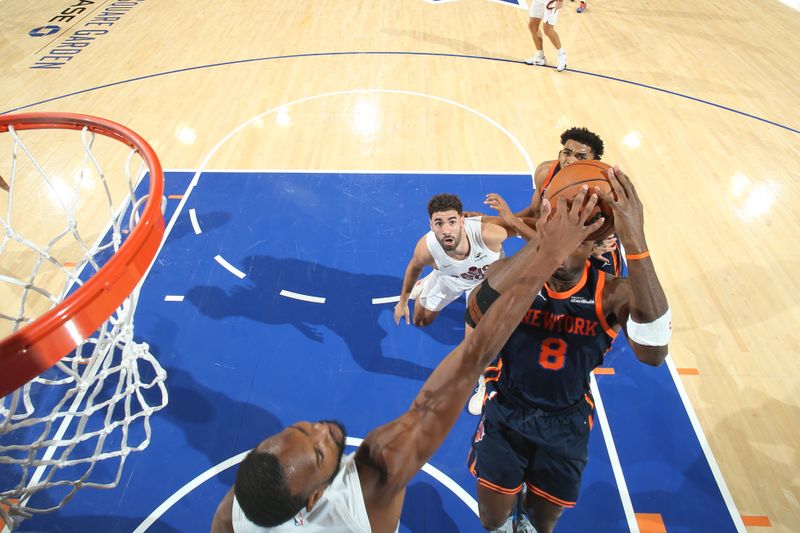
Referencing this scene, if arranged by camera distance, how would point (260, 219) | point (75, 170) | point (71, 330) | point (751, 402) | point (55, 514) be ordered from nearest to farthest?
point (71, 330) < point (55, 514) < point (751, 402) < point (260, 219) < point (75, 170)

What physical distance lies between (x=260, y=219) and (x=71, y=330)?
373 cm

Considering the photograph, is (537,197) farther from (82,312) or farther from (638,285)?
(82,312)

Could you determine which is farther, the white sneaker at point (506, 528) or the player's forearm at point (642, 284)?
the white sneaker at point (506, 528)

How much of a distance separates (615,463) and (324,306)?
8.66ft

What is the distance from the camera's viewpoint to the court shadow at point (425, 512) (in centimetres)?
339

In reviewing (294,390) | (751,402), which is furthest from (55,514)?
(751,402)

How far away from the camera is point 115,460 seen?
12.3 ft

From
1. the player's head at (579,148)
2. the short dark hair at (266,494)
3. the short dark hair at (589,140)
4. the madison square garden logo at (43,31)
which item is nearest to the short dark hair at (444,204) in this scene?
the player's head at (579,148)

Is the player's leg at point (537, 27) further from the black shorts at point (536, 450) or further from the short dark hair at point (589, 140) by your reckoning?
the black shorts at point (536, 450)

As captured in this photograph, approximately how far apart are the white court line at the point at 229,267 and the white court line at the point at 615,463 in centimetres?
328

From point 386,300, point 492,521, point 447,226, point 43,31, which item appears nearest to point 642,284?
point 492,521

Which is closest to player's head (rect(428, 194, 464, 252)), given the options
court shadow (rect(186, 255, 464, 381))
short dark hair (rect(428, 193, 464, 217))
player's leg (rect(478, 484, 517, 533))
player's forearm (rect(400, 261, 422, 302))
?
short dark hair (rect(428, 193, 464, 217))

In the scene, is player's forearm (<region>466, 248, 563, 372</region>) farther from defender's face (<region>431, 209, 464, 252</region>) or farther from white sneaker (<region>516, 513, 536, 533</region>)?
defender's face (<region>431, 209, 464, 252</region>)

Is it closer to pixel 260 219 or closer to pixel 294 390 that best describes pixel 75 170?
pixel 260 219
